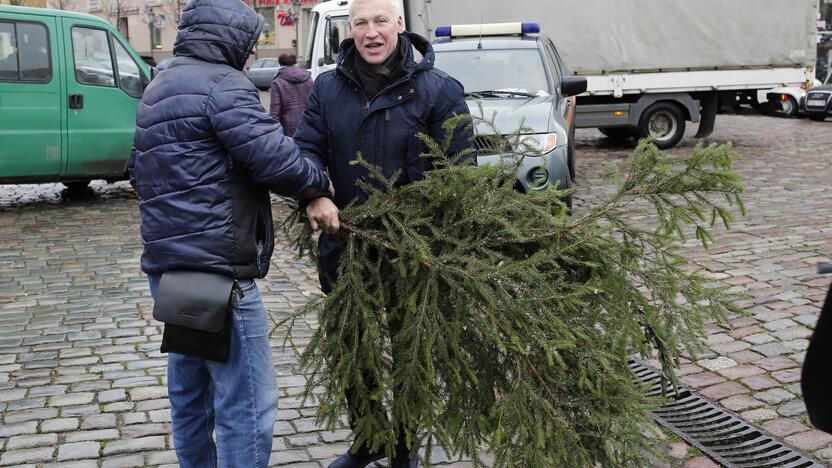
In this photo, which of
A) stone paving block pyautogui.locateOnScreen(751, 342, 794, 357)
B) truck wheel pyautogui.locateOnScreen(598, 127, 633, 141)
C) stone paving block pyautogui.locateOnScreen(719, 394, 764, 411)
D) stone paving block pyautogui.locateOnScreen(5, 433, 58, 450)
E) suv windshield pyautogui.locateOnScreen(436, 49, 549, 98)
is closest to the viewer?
stone paving block pyautogui.locateOnScreen(5, 433, 58, 450)

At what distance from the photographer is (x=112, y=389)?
4996 millimetres

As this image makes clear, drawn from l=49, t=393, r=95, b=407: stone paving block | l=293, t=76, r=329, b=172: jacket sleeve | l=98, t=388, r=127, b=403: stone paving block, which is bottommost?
l=49, t=393, r=95, b=407: stone paving block

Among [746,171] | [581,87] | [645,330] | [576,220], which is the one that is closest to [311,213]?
[576,220]

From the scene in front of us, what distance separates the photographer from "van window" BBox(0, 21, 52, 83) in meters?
10.7

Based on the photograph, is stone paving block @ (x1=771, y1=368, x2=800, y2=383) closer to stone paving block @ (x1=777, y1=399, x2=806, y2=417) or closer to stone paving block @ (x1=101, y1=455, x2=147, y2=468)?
stone paving block @ (x1=777, y1=399, x2=806, y2=417)

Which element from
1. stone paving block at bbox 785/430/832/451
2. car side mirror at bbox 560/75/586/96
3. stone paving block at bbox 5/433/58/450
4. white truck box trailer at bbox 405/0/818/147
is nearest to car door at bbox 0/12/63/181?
car side mirror at bbox 560/75/586/96

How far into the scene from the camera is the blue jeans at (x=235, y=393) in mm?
3127

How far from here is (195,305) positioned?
2959 mm

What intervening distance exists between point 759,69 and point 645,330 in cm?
1482

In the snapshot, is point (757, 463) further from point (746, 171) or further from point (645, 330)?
point (746, 171)

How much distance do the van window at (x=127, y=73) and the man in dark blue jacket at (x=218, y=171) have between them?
29.4 feet

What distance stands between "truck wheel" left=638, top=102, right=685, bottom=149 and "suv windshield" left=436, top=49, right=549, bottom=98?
649cm

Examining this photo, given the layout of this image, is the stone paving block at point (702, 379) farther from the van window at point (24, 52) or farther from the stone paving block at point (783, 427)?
the van window at point (24, 52)

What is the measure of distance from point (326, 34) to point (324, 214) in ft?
41.6
